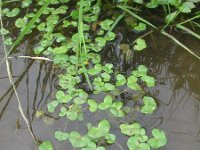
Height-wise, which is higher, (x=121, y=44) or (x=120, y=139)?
(x=121, y=44)

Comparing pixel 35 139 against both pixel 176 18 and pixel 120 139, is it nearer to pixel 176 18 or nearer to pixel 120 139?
pixel 120 139

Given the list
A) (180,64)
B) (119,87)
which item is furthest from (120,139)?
(180,64)

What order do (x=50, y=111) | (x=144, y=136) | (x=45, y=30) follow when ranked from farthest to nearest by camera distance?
(x=45, y=30), (x=50, y=111), (x=144, y=136)

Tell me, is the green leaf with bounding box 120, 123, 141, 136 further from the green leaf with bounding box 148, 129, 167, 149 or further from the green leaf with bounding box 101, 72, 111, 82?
the green leaf with bounding box 101, 72, 111, 82

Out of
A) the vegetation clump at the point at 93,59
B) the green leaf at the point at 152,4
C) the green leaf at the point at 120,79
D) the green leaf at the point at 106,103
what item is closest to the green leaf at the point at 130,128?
the vegetation clump at the point at 93,59

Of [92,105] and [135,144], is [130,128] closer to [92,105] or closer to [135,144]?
[135,144]

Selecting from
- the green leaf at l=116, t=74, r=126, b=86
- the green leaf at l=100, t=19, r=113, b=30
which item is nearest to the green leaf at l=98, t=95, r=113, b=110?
the green leaf at l=116, t=74, r=126, b=86

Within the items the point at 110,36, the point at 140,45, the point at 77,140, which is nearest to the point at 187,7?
the point at 140,45

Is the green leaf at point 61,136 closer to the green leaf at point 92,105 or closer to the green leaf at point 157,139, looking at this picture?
the green leaf at point 92,105
